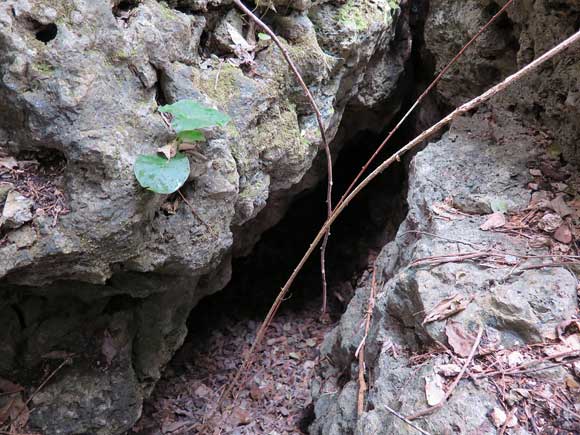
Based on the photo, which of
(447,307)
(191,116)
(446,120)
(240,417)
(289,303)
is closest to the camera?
(446,120)

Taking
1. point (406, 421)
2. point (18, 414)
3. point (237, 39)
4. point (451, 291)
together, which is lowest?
point (18, 414)

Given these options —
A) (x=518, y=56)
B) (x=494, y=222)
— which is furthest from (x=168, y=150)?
(x=518, y=56)

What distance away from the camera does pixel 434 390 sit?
1839 mm

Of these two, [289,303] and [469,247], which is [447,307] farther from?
[289,303]

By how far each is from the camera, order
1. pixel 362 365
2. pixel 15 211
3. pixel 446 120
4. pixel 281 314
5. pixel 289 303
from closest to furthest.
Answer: pixel 446 120 → pixel 15 211 → pixel 362 365 → pixel 281 314 → pixel 289 303

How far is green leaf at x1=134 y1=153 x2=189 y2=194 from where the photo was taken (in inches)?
71.3

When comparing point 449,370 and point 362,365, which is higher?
point 449,370

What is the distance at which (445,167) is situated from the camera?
2781 mm

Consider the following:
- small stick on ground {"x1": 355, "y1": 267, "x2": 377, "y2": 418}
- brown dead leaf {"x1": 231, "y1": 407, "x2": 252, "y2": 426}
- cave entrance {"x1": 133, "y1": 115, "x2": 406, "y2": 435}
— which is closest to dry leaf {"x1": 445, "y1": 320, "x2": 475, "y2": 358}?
small stick on ground {"x1": 355, "y1": 267, "x2": 377, "y2": 418}

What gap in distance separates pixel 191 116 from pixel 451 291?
4.49ft

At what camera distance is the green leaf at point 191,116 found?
1.88 meters

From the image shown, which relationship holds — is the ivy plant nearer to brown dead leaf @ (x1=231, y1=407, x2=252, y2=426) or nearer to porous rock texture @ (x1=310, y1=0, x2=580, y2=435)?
porous rock texture @ (x1=310, y1=0, x2=580, y2=435)

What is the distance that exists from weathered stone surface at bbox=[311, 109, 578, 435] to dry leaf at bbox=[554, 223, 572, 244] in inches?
5.5

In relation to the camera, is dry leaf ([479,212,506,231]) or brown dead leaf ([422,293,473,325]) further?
dry leaf ([479,212,506,231])
